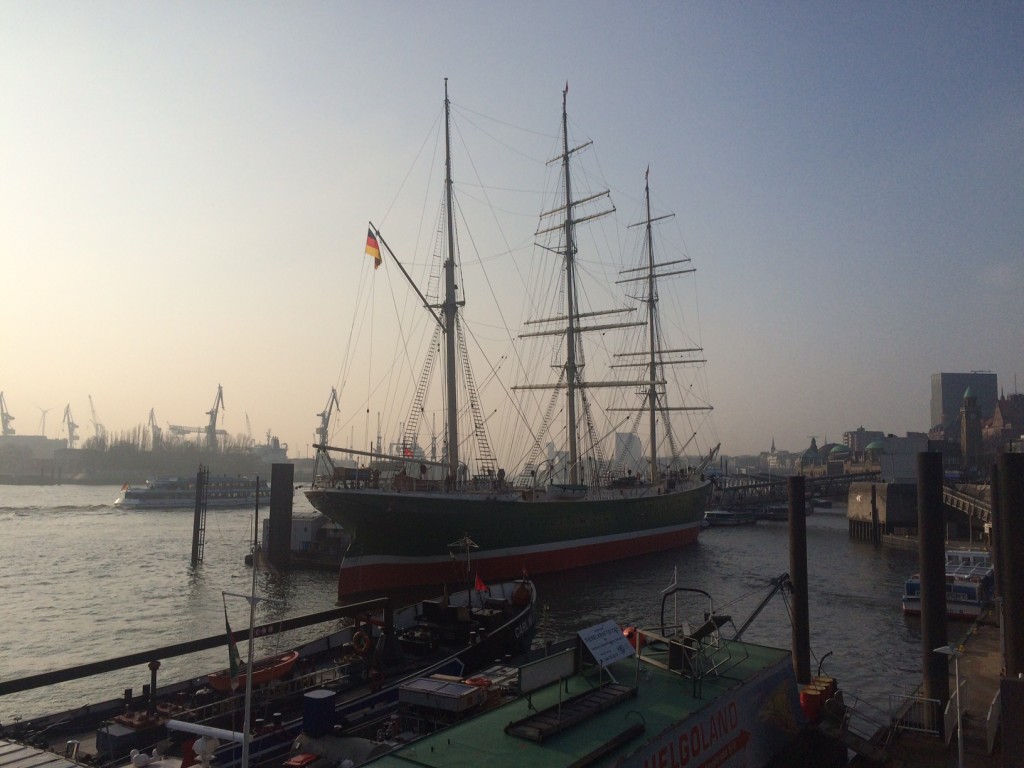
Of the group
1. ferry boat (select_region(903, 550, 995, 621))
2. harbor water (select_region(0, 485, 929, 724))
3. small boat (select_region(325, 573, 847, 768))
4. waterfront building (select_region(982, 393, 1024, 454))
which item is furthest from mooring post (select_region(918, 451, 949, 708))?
waterfront building (select_region(982, 393, 1024, 454))

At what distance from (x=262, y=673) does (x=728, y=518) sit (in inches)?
3518

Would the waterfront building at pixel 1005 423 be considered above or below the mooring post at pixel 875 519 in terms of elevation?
A: above

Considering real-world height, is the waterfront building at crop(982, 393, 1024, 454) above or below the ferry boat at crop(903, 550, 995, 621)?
above

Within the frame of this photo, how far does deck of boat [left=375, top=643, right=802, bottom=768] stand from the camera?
9.39 m

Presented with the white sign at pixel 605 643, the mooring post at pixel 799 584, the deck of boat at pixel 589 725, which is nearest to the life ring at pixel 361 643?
the deck of boat at pixel 589 725

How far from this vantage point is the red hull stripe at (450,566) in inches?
1570

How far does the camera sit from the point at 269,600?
139 ft

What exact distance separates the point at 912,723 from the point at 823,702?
1871mm

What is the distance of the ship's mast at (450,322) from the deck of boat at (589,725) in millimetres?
32096

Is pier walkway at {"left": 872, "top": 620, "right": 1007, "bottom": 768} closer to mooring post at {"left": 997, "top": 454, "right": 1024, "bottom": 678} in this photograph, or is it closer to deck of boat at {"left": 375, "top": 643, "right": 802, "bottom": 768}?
mooring post at {"left": 997, "top": 454, "right": 1024, "bottom": 678}

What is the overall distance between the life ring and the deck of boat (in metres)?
8.49

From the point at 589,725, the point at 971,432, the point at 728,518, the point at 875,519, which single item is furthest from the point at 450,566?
the point at 971,432

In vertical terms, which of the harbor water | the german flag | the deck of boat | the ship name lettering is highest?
the german flag

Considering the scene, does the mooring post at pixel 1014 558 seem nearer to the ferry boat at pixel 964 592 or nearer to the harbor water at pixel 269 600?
the harbor water at pixel 269 600
